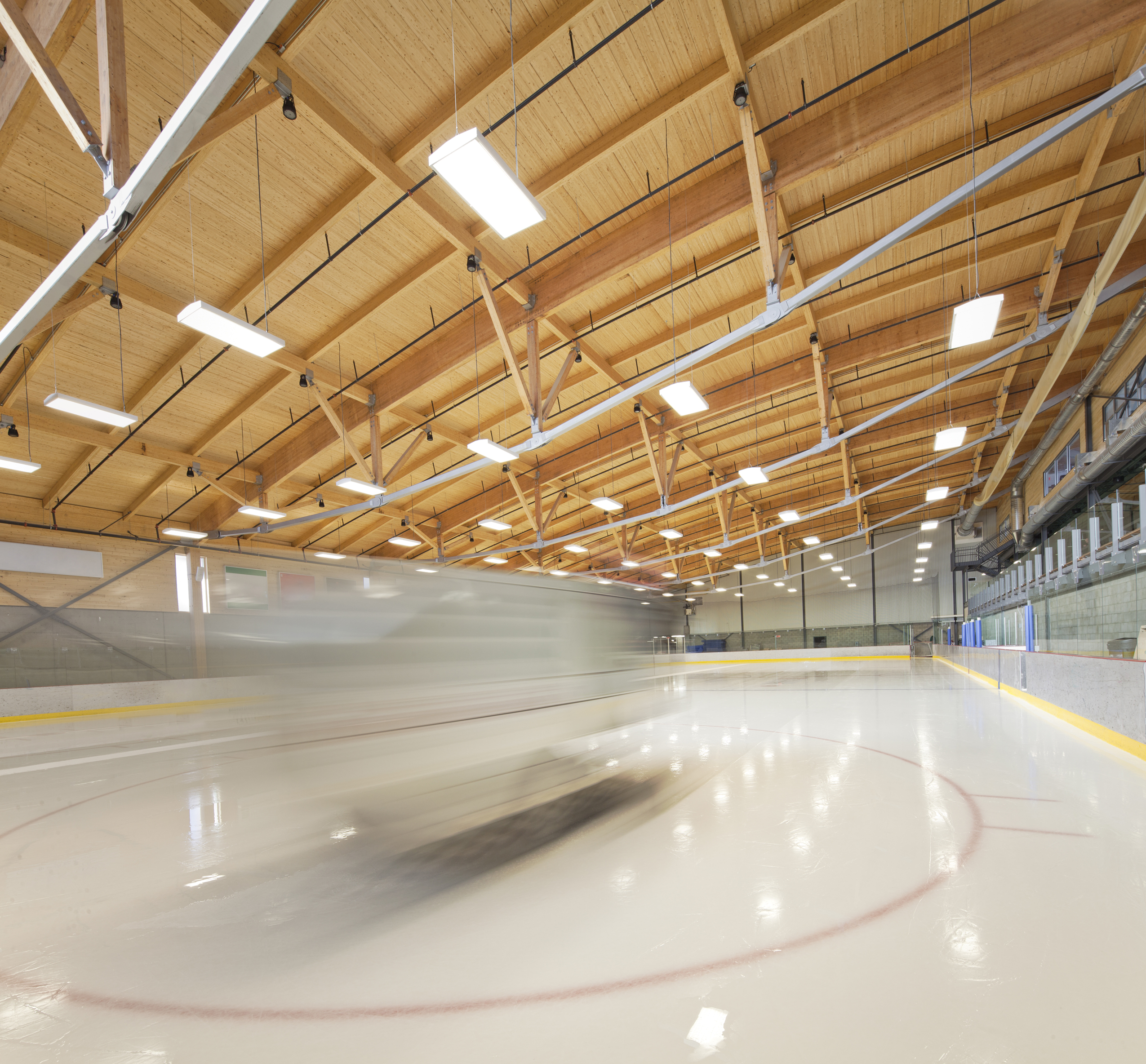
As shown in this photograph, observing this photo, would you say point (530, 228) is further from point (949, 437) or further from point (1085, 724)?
point (1085, 724)

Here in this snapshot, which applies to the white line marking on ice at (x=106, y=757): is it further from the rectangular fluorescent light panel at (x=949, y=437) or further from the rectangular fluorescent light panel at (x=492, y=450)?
the rectangular fluorescent light panel at (x=949, y=437)

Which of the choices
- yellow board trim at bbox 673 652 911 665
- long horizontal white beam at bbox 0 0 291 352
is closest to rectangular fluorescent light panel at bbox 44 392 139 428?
long horizontal white beam at bbox 0 0 291 352

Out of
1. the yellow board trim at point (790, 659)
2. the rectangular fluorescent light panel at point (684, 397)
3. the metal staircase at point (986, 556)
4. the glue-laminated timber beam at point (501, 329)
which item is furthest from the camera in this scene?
the yellow board trim at point (790, 659)

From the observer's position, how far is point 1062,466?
64.3 feet

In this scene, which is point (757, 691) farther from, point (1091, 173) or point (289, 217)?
point (289, 217)

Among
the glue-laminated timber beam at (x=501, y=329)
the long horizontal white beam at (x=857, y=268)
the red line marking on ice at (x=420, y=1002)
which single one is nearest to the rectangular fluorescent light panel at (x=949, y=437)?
the long horizontal white beam at (x=857, y=268)

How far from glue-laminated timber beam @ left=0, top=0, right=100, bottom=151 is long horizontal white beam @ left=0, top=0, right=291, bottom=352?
57 cm

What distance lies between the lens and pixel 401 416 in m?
15.4

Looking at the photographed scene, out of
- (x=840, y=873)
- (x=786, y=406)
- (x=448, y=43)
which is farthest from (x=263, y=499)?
(x=840, y=873)

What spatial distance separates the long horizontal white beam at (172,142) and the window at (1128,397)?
16658 mm

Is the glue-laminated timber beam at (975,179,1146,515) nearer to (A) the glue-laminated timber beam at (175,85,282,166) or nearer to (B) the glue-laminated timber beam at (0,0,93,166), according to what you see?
(A) the glue-laminated timber beam at (175,85,282,166)

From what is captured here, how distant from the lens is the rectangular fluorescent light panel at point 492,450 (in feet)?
42.1

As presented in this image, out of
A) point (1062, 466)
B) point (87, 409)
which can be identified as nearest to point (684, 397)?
point (87, 409)

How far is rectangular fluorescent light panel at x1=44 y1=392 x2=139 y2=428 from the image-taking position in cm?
975
